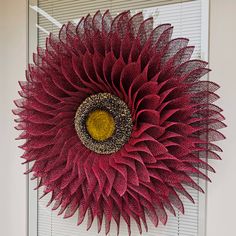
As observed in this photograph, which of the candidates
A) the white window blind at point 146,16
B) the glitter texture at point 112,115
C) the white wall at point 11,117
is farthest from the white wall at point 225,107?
the white wall at point 11,117

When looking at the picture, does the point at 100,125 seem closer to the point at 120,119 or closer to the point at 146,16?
the point at 120,119

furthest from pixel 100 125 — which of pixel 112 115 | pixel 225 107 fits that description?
pixel 225 107

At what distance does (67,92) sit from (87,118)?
0.15 meters

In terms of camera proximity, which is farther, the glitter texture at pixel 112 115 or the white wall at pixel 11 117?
the white wall at pixel 11 117

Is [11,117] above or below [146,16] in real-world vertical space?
below

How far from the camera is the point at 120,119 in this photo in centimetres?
123

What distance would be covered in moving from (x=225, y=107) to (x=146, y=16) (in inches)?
21.6

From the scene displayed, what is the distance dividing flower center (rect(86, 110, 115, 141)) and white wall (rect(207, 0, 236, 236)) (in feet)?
1.56

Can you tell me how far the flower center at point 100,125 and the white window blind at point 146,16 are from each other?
1.45 ft

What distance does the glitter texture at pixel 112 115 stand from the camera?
122cm

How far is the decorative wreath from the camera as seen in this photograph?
45.6 inches

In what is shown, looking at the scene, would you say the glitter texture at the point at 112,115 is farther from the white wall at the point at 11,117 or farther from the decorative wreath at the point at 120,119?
the white wall at the point at 11,117

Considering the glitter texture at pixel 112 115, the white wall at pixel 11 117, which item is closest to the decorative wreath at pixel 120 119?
the glitter texture at pixel 112 115

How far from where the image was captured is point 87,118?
1285 mm
